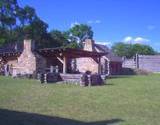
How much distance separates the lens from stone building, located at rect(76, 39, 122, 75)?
51766 mm

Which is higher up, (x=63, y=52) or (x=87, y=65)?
(x=63, y=52)

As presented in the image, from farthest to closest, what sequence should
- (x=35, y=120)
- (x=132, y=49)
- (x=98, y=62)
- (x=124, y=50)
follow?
(x=124, y=50) → (x=132, y=49) → (x=98, y=62) → (x=35, y=120)

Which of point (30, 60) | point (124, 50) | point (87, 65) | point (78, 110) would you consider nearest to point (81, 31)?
point (124, 50)

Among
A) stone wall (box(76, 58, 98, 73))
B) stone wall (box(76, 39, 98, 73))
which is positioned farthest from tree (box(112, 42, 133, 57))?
stone wall (box(76, 58, 98, 73))

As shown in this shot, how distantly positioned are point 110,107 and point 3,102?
14.9ft

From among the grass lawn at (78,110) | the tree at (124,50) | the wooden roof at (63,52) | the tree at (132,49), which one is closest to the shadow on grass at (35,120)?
the grass lawn at (78,110)

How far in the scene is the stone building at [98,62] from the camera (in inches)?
2038

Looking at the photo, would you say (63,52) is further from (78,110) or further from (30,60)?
(78,110)

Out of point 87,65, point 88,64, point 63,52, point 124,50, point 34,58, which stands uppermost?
point 124,50

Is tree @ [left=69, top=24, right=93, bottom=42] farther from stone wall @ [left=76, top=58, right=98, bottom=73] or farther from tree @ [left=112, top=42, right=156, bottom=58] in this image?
stone wall @ [left=76, top=58, right=98, bottom=73]

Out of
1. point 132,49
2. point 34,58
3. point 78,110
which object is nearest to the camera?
point 78,110

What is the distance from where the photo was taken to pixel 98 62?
47.8 meters

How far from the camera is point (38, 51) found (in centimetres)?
4488

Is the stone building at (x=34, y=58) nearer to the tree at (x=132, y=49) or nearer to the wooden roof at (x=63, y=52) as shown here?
the wooden roof at (x=63, y=52)
